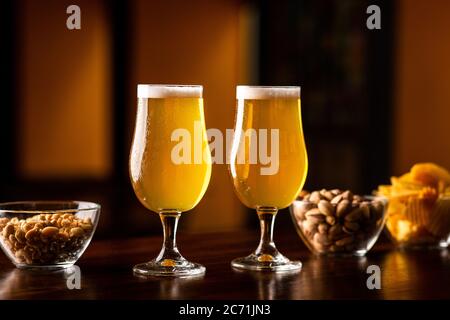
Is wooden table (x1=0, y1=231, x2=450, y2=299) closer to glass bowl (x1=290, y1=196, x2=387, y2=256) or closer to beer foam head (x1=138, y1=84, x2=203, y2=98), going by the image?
glass bowl (x1=290, y1=196, x2=387, y2=256)

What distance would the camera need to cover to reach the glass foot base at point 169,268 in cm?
126

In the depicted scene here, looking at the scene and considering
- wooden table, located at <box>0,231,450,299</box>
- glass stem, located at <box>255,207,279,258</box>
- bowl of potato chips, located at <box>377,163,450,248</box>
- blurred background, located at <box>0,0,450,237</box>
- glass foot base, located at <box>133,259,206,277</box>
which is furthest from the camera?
blurred background, located at <box>0,0,450,237</box>

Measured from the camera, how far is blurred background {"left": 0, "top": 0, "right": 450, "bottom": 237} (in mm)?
4078

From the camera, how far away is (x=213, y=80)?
589cm

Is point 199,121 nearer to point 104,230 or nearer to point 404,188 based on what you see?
point 404,188

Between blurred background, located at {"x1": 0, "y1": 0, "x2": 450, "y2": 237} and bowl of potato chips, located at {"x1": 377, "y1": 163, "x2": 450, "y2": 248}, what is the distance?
2430 mm

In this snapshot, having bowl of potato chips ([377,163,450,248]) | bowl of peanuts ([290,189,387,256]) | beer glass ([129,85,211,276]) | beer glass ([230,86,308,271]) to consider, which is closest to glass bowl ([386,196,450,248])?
bowl of potato chips ([377,163,450,248])

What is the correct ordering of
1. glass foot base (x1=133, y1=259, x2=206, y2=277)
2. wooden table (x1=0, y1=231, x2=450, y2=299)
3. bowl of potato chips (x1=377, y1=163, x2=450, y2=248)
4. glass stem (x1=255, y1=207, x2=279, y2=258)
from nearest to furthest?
wooden table (x1=0, y1=231, x2=450, y2=299)
glass foot base (x1=133, y1=259, x2=206, y2=277)
glass stem (x1=255, y1=207, x2=279, y2=258)
bowl of potato chips (x1=377, y1=163, x2=450, y2=248)

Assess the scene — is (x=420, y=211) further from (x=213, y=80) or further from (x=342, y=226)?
(x=213, y=80)

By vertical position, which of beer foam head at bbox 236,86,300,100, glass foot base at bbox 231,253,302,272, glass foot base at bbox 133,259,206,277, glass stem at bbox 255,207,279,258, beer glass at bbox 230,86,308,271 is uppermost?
beer foam head at bbox 236,86,300,100

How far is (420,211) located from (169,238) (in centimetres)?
51

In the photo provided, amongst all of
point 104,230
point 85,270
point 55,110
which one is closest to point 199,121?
point 85,270

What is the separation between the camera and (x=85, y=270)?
4.28 feet
